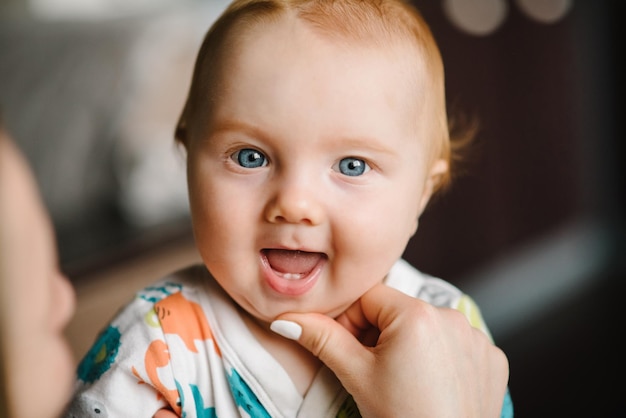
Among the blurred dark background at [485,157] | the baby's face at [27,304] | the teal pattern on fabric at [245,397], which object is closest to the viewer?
the baby's face at [27,304]

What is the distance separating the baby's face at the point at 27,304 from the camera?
1.22 ft

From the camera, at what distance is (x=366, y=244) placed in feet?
1.52

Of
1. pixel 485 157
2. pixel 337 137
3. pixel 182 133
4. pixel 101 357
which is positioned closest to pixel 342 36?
pixel 337 137

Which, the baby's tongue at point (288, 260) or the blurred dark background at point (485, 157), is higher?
the baby's tongue at point (288, 260)

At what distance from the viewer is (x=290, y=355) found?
52cm

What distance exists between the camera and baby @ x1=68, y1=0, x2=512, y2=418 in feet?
1.44

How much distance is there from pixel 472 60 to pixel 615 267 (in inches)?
41.4

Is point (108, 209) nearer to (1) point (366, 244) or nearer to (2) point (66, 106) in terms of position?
(2) point (66, 106)

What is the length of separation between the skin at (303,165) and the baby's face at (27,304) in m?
0.10

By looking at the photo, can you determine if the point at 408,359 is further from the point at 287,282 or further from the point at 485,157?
the point at 485,157

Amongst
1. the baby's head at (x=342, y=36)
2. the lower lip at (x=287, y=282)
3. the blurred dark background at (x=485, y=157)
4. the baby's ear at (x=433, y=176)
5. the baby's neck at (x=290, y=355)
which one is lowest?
the blurred dark background at (x=485, y=157)

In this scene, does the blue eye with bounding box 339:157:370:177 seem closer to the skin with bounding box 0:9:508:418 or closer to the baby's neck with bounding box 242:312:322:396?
the skin with bounding box 0:9:508:418

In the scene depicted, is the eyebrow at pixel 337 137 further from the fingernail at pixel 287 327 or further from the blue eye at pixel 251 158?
the fingernail at pixel 287 327

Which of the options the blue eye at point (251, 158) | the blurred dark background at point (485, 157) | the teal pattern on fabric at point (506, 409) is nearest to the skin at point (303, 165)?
the blue eye at point (251, 158)
